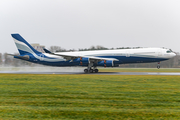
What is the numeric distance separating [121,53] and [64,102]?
26.8 meters

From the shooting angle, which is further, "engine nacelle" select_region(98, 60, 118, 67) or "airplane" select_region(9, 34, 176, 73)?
"airplane" select_region(9, 34, 176, 73)

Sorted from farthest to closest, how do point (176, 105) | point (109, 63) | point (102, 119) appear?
1. point (109, 63)
2. point (176, 105)
3. point (102, 119)

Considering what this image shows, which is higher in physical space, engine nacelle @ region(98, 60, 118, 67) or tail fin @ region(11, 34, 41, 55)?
tail fin @ region(11, 34, 41, 55)

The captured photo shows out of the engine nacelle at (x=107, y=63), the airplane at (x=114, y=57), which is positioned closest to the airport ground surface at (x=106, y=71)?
the engine nacelle at (x=107, y=63)

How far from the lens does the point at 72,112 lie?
24.1 feet

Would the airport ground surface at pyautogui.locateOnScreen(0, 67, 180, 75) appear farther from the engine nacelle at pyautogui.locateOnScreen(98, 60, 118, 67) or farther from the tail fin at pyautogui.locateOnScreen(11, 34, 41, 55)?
the tail fin at pyautogui.locateOnScreen(11, 34, 41, 55)

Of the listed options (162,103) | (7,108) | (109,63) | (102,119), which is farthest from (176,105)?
(109,63)

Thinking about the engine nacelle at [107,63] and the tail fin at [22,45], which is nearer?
the engine nacelle at [107,63]

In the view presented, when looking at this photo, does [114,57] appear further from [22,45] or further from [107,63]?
[22,45]

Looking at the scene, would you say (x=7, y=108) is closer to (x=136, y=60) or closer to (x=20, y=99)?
(x=20, y=99)

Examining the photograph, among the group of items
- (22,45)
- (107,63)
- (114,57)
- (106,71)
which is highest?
(22,45)

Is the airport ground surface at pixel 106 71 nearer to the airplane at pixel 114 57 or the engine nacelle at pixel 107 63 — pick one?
the engine nacelle at pixel 107 63

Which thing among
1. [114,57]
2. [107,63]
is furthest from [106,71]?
[107,63]

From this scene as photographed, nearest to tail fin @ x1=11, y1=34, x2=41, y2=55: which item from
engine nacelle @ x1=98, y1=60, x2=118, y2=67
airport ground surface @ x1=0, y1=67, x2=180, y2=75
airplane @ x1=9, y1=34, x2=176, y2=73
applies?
airport ground surface @ x1=0, y1=67, x2=180, y2=75
